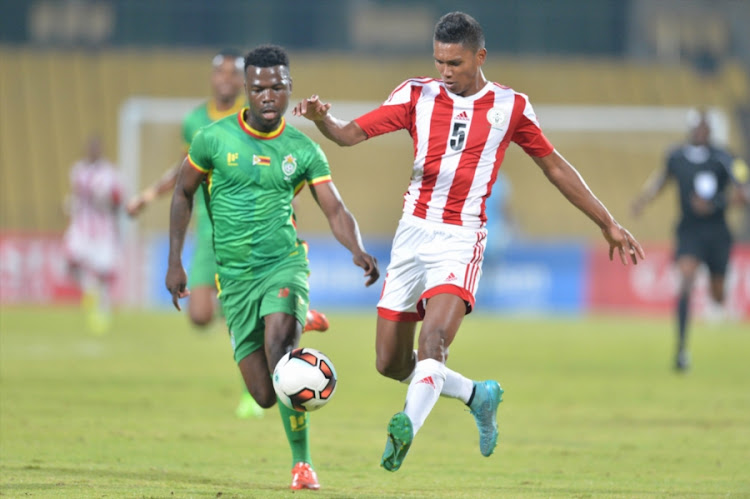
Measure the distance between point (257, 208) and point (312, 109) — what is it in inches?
34.3

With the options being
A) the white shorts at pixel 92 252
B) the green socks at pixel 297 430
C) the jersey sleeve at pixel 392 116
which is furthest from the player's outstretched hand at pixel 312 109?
the white shorts at pixel 92 252

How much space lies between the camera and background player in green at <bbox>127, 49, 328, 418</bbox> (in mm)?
9828

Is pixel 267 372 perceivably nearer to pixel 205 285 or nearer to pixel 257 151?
pixel 257 151

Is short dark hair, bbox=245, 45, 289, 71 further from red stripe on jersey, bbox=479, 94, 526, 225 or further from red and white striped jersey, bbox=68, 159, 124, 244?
red and white striped jersey, bbox=68, 159, 124, 244

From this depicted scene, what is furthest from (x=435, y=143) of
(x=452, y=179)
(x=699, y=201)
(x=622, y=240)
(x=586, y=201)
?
(x=699, y=201)

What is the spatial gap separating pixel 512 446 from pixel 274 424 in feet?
6.46

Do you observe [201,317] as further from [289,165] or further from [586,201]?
[586,201]

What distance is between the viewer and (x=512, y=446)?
854cm

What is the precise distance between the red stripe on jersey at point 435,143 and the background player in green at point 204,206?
3362 millimetres

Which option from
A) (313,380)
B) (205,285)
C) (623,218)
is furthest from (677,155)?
(623,218)

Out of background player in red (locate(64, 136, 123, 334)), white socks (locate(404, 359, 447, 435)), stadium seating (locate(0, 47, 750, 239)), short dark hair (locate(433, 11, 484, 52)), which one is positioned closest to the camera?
white socks (locate(404, 359, 447, 435))

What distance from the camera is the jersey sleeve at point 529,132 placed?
671cm

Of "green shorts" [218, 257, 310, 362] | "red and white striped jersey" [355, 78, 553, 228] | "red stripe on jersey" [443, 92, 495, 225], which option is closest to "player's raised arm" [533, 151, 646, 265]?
"red and white striped jersey" [355, 78, 553, 228]

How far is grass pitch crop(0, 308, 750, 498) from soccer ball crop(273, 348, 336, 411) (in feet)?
1.64
